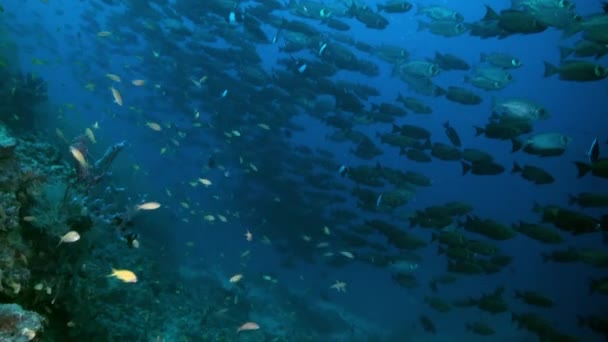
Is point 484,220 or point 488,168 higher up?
point 488,168

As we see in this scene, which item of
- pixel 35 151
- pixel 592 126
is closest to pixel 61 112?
pixel 35 151

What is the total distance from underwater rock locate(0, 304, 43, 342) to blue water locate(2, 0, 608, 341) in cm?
489

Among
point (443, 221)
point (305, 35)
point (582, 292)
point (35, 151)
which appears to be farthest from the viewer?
point (582, 292)

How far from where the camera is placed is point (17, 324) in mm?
3643

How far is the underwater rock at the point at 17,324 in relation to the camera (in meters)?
3.53

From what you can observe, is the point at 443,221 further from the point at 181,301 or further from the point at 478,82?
the point at 181,301

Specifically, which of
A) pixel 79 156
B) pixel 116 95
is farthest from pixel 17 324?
pixel 116 95

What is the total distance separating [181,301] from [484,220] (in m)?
8.91

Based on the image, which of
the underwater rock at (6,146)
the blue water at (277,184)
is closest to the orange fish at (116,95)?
the blue water at (277,184)

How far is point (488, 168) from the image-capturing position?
30.1ft

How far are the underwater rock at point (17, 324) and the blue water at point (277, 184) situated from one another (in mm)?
4885

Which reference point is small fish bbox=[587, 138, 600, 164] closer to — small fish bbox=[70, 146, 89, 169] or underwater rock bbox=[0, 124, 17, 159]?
small fish bbox=[70, 146, 89, 169]

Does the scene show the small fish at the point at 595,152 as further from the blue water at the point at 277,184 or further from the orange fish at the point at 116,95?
the orange fish at the point at 116,95

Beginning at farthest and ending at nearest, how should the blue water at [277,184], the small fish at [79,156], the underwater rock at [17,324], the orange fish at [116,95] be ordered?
the blue water at [277,184] < the orange fish at [116,95] < the small fish at [79,156] < the underwater rock at [17,324]
